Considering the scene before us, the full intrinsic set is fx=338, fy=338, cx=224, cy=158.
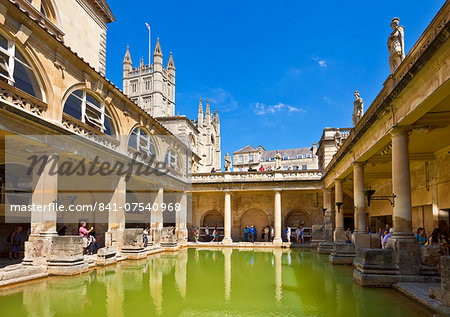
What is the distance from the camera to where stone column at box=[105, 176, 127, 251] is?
15641 millimetres

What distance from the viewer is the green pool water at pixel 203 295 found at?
6.96 metres

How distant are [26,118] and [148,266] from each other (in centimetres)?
→ 726

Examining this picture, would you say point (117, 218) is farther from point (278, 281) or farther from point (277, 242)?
point (277, 242)

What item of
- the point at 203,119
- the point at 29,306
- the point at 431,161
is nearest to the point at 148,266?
the point at 29,306

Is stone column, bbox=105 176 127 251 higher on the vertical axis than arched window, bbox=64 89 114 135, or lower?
lower

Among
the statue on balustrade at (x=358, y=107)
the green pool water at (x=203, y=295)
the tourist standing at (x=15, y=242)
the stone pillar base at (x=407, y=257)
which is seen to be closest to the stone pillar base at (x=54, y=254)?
the green pool water at (x=203, y=295)

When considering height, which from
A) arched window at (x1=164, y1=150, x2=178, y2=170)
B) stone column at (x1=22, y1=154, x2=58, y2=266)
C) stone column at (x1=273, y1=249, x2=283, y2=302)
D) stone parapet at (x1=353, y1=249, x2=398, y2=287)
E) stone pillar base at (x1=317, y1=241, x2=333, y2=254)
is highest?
arched window at (x1=164, y1=150, x2=178, y2=170)

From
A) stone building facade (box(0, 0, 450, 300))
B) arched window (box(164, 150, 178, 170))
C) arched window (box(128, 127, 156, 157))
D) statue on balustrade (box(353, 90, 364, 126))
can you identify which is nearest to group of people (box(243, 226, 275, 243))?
stone building facade (box(0, 0, 450, 300))

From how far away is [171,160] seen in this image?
81.7ft

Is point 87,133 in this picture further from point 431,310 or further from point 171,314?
point 431,310

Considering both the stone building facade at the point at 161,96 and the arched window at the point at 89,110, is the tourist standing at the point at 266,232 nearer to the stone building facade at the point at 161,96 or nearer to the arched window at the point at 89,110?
the arched window at the point at 89,110

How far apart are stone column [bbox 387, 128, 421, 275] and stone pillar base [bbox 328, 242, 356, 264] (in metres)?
5.14

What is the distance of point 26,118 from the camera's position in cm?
1027

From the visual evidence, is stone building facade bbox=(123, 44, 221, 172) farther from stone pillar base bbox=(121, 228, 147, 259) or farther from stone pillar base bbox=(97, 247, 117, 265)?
stone pillar base bbox=(97, 247, 117, 265)
